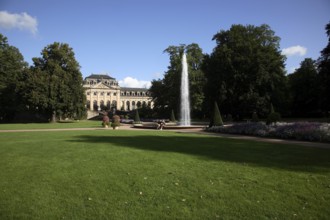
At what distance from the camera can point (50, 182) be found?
664 cm

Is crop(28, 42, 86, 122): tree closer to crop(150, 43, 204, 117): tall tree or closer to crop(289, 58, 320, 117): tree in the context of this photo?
crop(150, 43, 204, 117): tall tree

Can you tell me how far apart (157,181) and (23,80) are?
49.1 meters

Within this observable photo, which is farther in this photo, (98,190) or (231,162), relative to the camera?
(231,162)

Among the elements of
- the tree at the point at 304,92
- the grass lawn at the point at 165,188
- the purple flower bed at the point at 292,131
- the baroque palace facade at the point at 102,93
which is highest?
the baroque palace facade at the point at 102,93

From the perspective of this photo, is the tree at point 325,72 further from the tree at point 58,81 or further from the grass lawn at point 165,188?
the tree at point 58,81

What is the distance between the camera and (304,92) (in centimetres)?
5125

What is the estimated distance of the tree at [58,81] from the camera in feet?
156

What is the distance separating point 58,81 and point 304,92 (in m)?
41.0

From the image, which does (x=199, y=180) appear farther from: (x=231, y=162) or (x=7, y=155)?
(x=7, y=155)

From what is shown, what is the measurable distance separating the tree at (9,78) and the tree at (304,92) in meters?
46.5

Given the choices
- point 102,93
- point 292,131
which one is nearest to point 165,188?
point 292,131

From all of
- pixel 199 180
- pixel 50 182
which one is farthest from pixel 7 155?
pixel 199 180

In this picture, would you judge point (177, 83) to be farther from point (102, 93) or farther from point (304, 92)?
point (102, 93)

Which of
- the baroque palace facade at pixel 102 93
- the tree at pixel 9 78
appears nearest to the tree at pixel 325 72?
the tree at pixel 9 78
